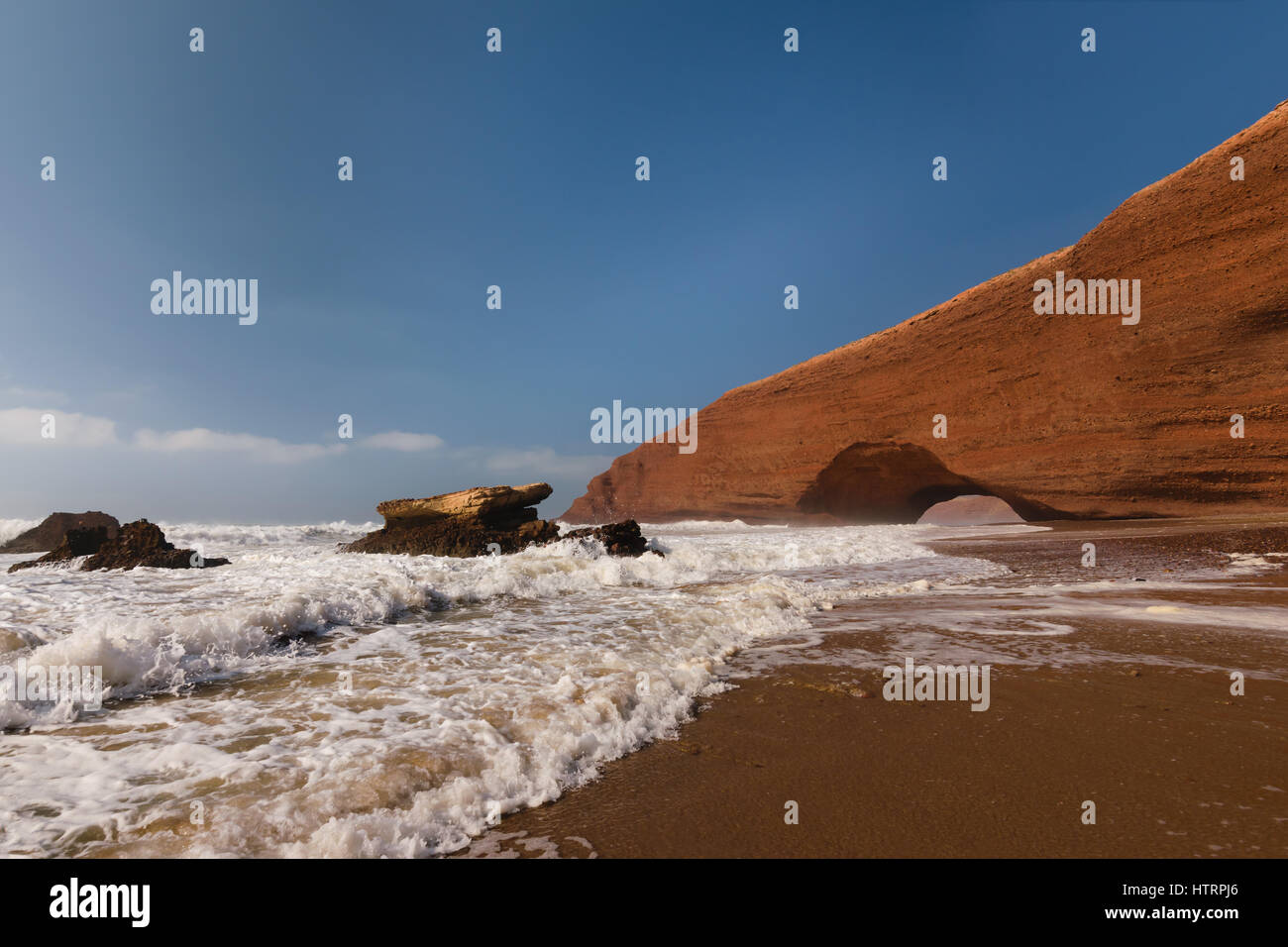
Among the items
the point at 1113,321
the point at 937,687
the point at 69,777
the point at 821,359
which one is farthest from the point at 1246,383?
the point at 69,777

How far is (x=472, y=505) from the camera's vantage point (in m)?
16.0

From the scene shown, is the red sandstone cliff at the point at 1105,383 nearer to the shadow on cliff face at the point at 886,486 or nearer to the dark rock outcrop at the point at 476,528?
the shadow on cliff face at the point at 886,486

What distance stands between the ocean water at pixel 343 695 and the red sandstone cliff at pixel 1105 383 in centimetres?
2502

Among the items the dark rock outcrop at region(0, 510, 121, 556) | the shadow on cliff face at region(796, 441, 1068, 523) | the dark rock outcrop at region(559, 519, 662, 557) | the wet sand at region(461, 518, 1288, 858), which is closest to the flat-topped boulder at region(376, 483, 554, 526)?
the dark rock outcrop at region(559, 519, 662, 557)

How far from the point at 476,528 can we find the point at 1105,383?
31.0 metres

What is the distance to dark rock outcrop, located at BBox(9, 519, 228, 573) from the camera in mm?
11719

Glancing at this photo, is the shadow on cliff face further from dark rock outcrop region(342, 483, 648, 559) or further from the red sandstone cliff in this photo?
dark rock outcrop region(342, 483, 648, 559)

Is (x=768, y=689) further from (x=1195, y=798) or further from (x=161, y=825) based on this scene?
(x=161, y=825)

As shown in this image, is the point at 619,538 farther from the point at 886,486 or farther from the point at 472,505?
the point at 886,486

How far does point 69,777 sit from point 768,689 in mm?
4279

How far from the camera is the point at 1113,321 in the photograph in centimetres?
2689

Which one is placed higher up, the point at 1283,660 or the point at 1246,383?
the point at 1246,383

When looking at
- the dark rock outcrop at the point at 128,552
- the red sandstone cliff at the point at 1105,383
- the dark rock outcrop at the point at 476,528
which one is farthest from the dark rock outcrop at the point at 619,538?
the red sandstone cliff at the point at 1105,383
